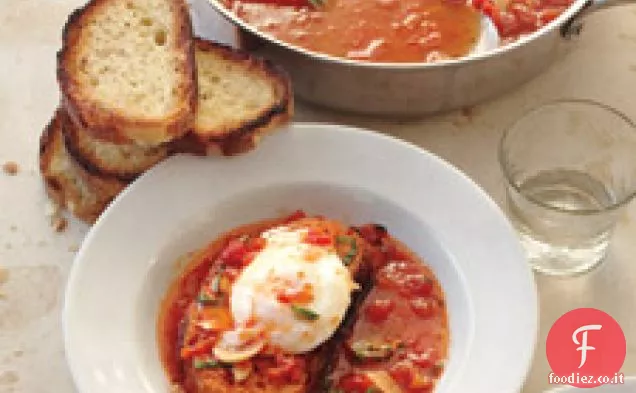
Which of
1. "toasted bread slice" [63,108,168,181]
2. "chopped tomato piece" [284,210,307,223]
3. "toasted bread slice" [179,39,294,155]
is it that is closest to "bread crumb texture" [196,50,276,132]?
"toasted bread slice" [179,39,294,155]

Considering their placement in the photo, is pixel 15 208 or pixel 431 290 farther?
pixel 15 208

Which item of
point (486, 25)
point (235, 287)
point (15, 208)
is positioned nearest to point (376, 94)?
point (486, 25)

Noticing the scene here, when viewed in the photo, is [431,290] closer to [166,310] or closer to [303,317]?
[303,317]

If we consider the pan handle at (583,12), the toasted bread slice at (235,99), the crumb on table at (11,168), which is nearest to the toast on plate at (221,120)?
the toasted bread slice at (235,99)

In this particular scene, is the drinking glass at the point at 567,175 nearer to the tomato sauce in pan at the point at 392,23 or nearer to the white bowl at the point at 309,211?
the white bowl at the point at 309,211

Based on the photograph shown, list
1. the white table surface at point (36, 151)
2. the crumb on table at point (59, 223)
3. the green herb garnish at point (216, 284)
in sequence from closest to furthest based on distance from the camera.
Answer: the green herb garnish at point (216, 284) < the white table surface at point (36, 151) < the crumb on table at point (59, 223)

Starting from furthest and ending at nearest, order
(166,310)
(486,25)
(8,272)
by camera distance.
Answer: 1. (486,25)
2. (8,272)
3. (166,310)

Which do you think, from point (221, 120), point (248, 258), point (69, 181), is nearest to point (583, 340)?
point (248, 258)
